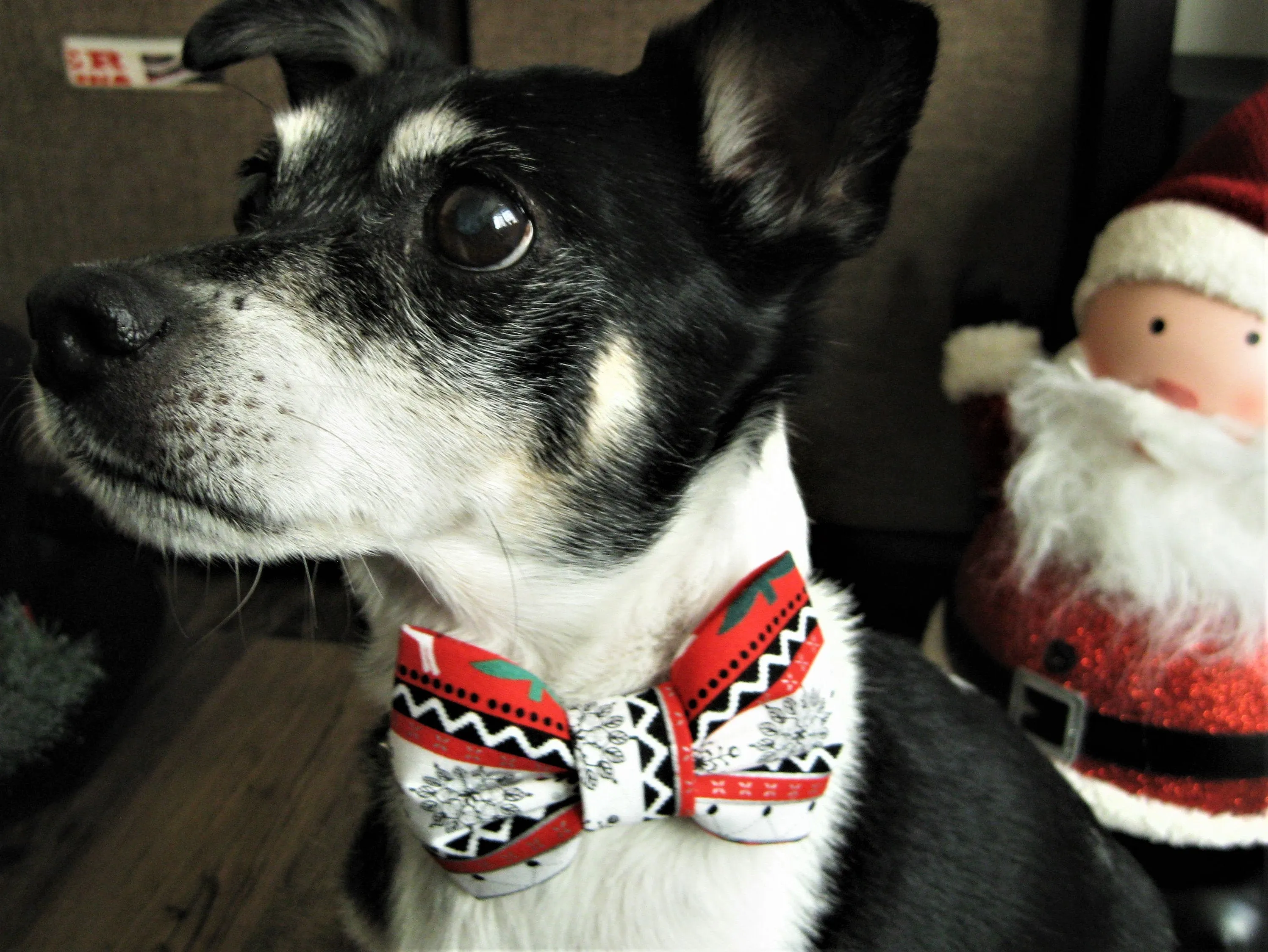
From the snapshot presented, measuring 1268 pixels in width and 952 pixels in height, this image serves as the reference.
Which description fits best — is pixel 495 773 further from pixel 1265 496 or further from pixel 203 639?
pixel 1265 496

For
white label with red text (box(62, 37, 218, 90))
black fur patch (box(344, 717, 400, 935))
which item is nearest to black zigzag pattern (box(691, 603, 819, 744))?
black fur patch (box(344, 717, 400, 935))

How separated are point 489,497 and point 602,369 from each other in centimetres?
12

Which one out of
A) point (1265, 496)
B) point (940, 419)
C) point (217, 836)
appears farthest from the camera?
point (940, 419)

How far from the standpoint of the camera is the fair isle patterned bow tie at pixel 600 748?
0.65 m

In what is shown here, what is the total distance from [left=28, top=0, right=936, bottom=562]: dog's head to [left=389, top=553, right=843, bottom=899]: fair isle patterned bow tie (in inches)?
4.2

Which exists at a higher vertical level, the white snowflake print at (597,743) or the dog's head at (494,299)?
the dog's head at (494,299)

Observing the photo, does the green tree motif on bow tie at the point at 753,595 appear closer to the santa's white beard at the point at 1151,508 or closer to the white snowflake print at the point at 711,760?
the white snowflake print at the point at 711,760

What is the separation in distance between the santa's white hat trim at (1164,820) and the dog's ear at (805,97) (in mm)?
721

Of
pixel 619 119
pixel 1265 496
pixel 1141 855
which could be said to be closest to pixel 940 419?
pixel 1265 496

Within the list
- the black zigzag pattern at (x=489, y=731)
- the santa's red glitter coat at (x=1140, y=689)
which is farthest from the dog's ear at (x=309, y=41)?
the santa's red glitter coat at (x=1140, y=689)

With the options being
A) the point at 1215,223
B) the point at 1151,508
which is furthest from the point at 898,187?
the point at 1151,508

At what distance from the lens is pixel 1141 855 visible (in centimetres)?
113

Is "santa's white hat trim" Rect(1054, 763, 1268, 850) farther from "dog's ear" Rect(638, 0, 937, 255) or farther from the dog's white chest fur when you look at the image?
"dog's ear" Rect(638, 0, 937, 255)

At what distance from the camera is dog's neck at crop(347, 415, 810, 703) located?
28.4 inches
